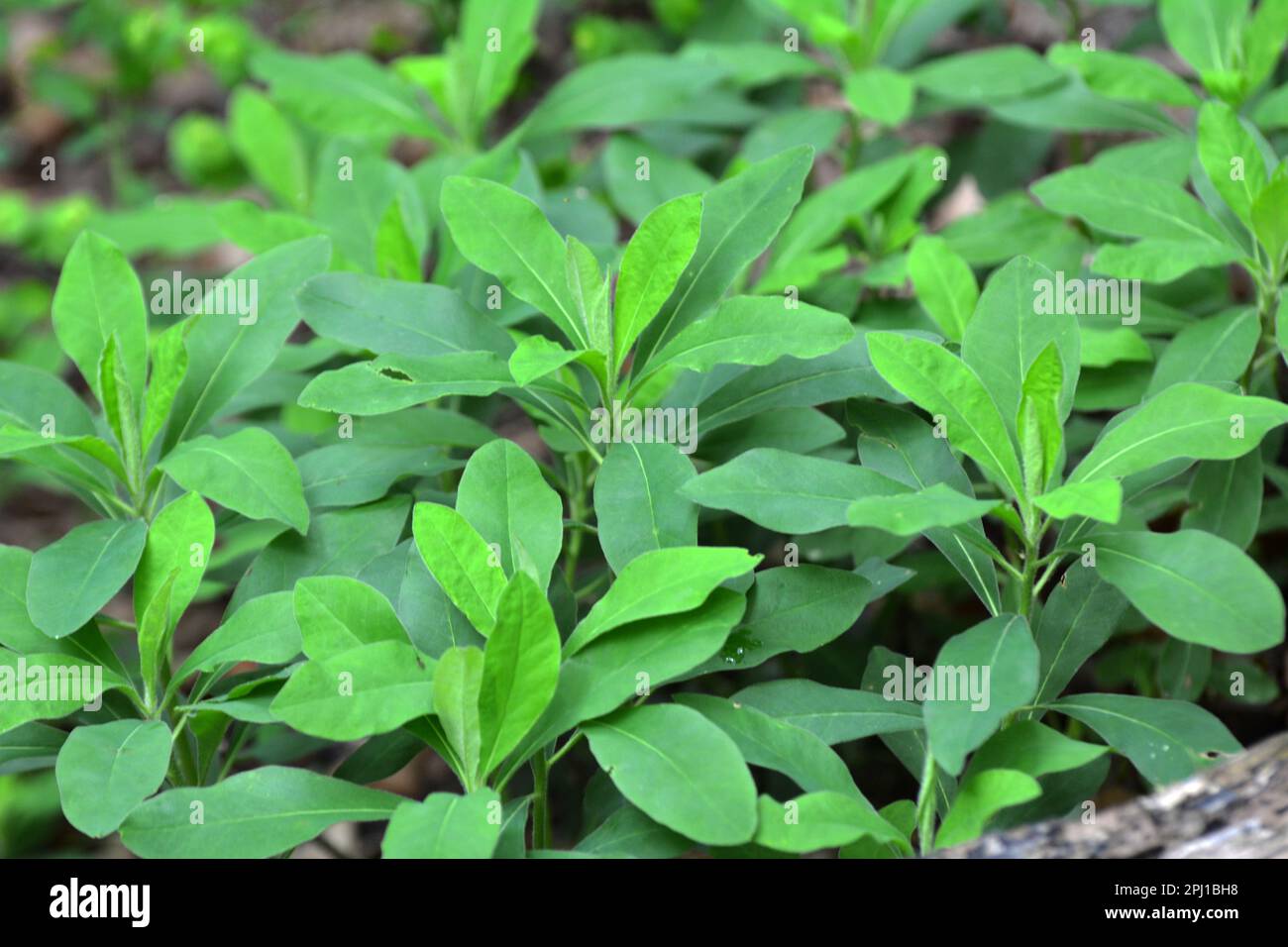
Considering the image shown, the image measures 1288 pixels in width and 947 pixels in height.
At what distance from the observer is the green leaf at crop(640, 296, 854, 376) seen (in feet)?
5.01

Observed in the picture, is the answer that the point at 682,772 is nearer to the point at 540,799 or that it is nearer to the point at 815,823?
the point at 815,823

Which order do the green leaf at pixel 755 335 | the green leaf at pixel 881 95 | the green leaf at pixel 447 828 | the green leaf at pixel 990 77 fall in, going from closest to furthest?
the green leaf at pixel 447 828 → the green leaf at pixel 755 335 → the green leaf at pixel 881 95 → the green leaf at pixel 990 77

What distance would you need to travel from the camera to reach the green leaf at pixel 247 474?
1.57 m

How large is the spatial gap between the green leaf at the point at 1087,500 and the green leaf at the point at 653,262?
0.58m

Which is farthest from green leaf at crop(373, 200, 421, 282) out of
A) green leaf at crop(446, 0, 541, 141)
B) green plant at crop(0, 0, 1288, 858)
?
green leaf at crop(446, 0, 541, 141)

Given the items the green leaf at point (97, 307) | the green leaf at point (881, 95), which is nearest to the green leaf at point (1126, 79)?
the green leaf at point (881, 95)

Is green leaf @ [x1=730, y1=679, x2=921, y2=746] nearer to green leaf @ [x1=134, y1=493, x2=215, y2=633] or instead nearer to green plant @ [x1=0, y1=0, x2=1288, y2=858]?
green plant @ [x1=0, y1=0, x2=1288, y2=858]

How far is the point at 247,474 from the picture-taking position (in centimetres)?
159

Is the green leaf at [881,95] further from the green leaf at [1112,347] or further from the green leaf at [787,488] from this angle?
the green leaf at [787,488]

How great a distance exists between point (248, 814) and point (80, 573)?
42 centimetres

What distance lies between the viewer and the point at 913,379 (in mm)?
1484

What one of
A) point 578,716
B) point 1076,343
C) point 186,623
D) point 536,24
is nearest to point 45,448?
point 578,716

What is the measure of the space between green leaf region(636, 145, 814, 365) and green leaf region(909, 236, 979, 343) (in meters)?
0.32
